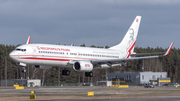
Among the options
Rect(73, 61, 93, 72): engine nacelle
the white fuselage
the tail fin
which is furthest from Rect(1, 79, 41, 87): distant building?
Rect(73, 61, 93, 72): engine nacelle

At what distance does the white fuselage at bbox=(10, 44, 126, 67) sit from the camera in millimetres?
54569

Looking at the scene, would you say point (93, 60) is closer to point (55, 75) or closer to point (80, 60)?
point (80, 60)

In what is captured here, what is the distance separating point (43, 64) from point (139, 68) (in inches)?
5495

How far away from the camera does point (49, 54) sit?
5662 centimetres

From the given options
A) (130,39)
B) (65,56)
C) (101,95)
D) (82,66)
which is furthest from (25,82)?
(101,95)

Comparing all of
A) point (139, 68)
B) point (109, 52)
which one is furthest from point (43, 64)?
point (139, 68)

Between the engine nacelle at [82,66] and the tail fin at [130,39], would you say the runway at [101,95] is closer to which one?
the engine nacelle at [82,66]

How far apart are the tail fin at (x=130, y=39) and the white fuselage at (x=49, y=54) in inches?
514

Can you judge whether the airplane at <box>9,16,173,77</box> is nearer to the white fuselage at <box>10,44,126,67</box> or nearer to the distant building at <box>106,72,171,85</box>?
the white fuselage at <box>10,44,126,67</box>

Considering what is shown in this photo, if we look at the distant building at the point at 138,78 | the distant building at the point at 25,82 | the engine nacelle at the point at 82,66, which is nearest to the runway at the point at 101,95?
the engine nacelle at the point at 82,66

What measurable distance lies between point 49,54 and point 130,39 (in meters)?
29.0

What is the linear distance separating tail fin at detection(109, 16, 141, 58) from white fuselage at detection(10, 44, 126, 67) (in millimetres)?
13068

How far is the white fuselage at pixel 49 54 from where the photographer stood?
179ft

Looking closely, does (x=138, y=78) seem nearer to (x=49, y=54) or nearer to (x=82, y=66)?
(x=82, y=66)
